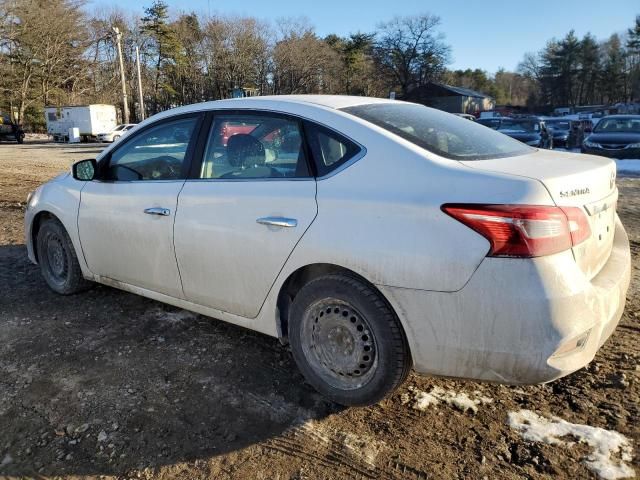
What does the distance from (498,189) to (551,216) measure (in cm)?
24

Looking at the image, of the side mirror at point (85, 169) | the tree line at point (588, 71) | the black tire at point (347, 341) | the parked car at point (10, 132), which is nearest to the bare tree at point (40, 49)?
the parked car at point (10, 132)

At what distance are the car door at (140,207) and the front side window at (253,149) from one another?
20cm

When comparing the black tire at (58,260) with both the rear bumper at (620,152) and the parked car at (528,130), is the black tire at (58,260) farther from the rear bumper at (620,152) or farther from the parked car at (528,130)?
the parked car at (528,130)

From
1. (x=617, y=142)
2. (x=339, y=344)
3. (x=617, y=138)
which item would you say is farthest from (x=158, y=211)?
(x=617, y=138)

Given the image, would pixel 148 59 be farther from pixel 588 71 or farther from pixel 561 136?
pixel 588 71

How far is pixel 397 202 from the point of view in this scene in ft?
8.00

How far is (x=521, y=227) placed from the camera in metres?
2.17

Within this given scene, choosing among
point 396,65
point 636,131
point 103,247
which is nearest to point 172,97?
point 396,65

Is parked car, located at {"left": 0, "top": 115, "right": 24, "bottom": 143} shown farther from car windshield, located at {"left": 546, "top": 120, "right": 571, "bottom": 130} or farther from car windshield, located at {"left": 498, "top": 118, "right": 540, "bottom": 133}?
car windshield, located at {"left": 546, "top": 120, "right": 571, "bottom": 130}

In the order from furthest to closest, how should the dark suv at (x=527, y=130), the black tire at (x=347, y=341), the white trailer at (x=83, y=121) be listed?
the white trailer at (x=83, y=121) < the dark suv at (x=527, y=130) < the black tire at (x=347, y=341)

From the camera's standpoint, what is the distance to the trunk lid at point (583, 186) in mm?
2312

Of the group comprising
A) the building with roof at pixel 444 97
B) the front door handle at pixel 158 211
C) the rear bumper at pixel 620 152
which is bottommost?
the rear bumper at pixel 620 152

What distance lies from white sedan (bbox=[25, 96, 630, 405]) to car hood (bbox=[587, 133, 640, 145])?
46.2 feet

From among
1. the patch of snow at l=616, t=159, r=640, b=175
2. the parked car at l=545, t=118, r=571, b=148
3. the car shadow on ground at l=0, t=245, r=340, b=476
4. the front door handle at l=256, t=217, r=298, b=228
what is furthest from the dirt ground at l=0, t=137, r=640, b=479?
the parked car at l=545, t=118, r=571, b=148
